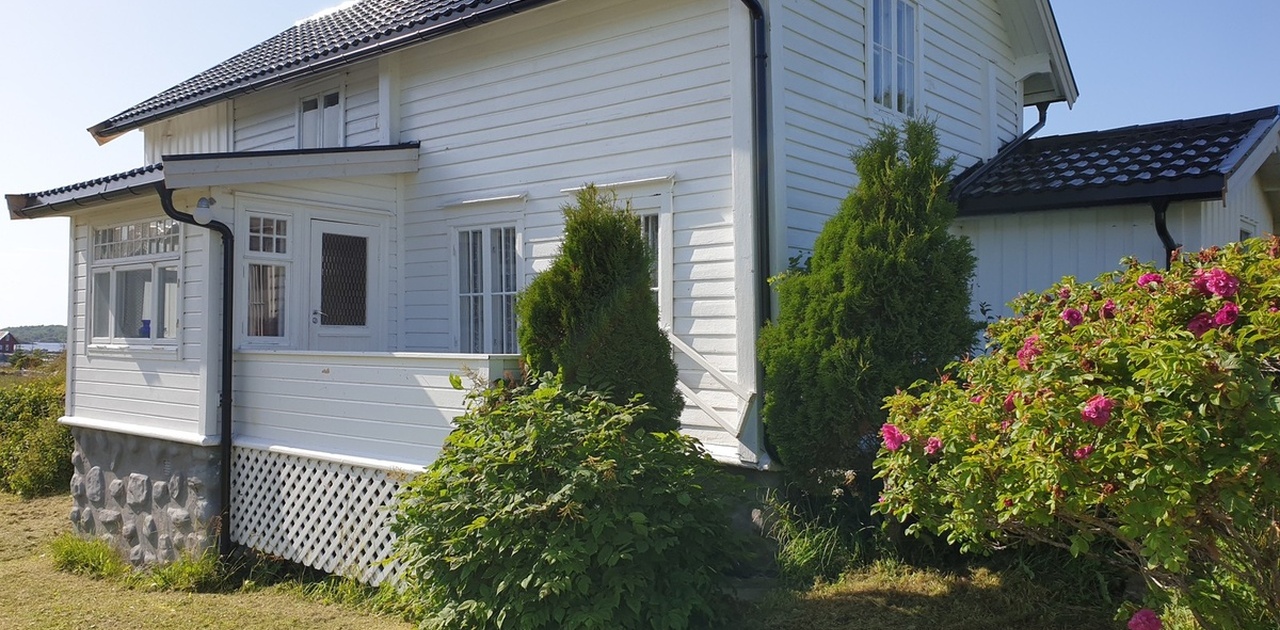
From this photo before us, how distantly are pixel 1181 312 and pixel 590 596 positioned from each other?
10.6 ft

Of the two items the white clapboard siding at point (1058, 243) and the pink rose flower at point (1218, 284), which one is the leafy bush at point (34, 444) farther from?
the pink rose flower at point (1218, 284)

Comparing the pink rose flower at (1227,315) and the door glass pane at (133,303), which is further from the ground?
the door glass pane at (133,303)

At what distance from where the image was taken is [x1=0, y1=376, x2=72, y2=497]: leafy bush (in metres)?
13.8

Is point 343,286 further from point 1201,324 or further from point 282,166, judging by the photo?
point 1201,324

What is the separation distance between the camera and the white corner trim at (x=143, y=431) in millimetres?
8891

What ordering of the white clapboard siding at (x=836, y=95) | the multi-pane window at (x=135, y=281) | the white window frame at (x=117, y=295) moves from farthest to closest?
the multi-pane window at (x=135, y=281)
the white window frame at (x=117, y=295)
the white clapboard siding at (x=836, y=95)

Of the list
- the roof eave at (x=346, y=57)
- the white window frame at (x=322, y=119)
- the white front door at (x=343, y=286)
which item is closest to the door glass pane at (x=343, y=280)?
the white front door at (x=343, y=286)

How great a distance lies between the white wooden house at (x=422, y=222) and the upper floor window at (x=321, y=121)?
0.10 ft

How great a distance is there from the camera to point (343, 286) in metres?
9.86

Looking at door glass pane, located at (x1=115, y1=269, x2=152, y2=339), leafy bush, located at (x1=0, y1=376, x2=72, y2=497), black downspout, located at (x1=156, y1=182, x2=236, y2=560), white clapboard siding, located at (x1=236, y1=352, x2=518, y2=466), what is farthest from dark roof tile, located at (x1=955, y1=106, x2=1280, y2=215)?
leafy bush, located at (x1=0, y1=376, x2=72, y2=497)

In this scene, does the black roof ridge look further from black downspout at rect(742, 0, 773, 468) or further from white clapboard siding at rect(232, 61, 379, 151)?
white clapboard siding at rect(232, 61, 379, 151)

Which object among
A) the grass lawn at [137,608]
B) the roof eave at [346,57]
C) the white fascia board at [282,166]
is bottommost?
the grass lawn at [137,608]

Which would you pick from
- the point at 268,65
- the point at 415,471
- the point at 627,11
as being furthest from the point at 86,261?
the point at 627,11

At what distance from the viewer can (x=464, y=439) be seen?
19.2 feet
